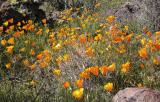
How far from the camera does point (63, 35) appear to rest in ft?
25.1

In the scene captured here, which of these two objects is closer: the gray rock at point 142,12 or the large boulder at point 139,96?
the large boulder at point 139,96

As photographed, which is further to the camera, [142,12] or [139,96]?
[142,12]

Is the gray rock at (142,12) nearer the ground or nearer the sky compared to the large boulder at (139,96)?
nearer the ground

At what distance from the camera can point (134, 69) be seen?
19.1 ft

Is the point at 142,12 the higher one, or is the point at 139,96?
the point at 139,96

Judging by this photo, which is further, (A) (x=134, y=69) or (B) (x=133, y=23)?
(B) (x=133, y=23)

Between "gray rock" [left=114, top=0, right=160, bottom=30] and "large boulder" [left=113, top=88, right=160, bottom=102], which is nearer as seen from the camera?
"large boulder" [left=113, top=88, right=160, bottom=102]

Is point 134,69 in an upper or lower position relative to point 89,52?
lower

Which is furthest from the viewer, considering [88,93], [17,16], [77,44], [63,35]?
[17,16]

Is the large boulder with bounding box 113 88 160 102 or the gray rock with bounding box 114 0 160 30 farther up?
the large boulder with bounding box 113 88 160 102

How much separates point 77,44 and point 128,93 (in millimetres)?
2605

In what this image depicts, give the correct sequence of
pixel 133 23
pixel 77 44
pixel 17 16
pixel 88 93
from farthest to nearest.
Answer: pixel 17 16
pixel 133 23
pixel 77 44
pixel 88 93

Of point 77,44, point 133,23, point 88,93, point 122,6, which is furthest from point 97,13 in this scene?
point 88,93

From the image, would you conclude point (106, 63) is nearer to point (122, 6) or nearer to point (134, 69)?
point (134, 69)
